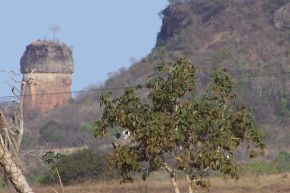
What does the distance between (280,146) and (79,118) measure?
1172 inches

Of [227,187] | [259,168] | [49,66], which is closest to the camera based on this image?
[227,187]

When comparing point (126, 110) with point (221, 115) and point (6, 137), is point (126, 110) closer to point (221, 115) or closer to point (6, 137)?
point (221, 115)

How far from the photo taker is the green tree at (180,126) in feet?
48.1

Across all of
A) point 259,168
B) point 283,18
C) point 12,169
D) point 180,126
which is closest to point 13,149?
point 12,169

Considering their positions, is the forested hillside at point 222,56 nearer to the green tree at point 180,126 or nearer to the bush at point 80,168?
the bush at point 80,168

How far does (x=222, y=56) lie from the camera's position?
8775 cm

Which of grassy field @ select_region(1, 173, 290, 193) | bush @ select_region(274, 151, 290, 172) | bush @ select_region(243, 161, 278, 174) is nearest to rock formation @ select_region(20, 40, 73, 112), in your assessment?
bush @ select_region(274, 151, 290, 172)

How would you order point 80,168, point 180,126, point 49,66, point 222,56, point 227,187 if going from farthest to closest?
point 49,66
point 222,56
point 80,168
point 227,187
point 180,126

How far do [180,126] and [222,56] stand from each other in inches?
2896

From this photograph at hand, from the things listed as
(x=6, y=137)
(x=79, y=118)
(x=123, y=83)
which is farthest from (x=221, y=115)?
(x=123, y=83)

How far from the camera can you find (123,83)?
94.4 m

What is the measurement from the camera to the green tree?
14.7m

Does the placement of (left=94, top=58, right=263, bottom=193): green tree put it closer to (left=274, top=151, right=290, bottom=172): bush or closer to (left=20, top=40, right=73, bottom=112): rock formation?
(left=274, top=151, right=290, bottom=172): bush

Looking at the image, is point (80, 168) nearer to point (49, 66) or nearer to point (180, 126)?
point (180, 126)
